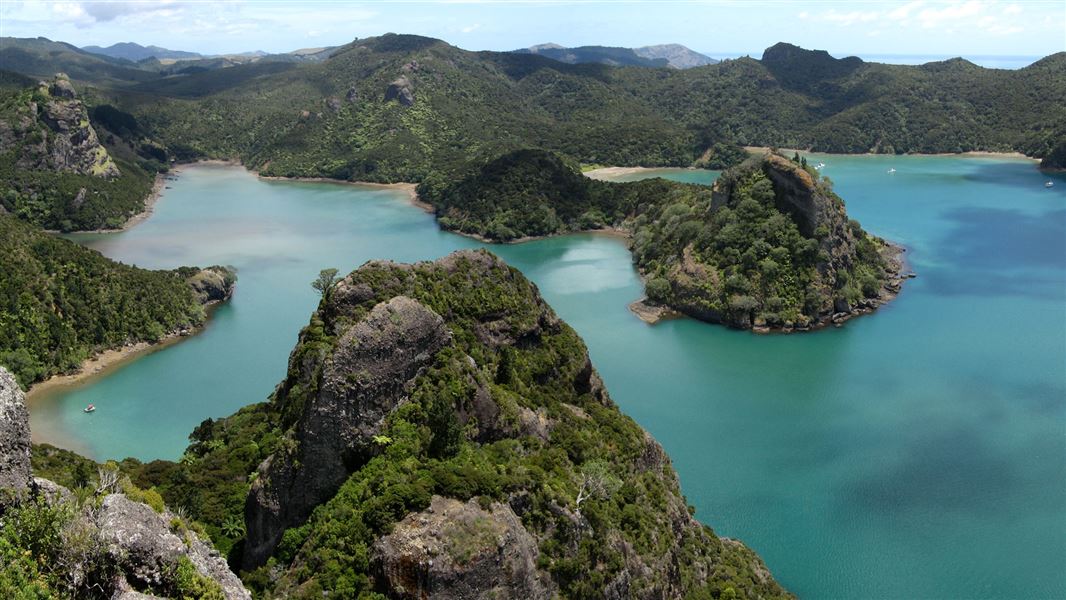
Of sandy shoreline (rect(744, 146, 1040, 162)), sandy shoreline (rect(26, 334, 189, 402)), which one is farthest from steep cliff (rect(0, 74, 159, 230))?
sandy shoreline (rect(744, 146, 1040, 162))

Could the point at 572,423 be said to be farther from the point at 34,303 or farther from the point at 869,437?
the point at 34,303

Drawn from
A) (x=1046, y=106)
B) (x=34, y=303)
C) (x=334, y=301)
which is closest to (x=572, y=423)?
(x=334, y=301)

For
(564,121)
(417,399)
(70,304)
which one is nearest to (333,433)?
(417,399)

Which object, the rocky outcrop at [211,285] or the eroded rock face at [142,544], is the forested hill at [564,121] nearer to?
the rocky outcrop at [211,285]

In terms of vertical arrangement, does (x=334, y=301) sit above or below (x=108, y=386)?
above

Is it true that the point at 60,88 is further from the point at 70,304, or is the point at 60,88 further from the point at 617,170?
the point at 617,170
